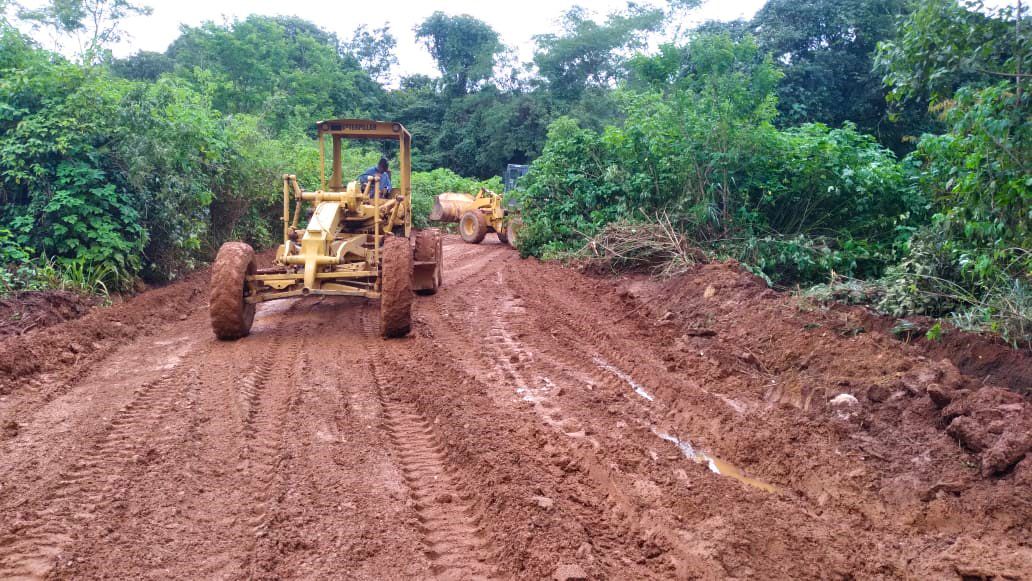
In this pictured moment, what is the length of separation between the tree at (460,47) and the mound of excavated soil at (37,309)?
42.2 m

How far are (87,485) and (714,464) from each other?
3.81 metres

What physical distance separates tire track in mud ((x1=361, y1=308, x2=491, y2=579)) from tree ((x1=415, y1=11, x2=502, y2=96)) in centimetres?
4572

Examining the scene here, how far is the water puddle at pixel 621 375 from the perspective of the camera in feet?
19.3

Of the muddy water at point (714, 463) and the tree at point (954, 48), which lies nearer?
the muddy water at point (714, 463)

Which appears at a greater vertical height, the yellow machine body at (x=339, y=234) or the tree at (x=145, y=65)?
the tree at (x=145, y=65)

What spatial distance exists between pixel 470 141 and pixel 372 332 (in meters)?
37.9

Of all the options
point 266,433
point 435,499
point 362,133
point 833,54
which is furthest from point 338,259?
point 833,54

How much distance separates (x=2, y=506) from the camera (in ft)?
11.2

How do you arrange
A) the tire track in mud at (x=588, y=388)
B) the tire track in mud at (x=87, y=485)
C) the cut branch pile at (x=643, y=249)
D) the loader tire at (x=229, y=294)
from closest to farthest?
the tire track in mud at (x=87, y=485), the tire track in mud at (x=588, y=388), the loader tire at (x=229, y=294), the cut branch pile at (x=643, y=249)

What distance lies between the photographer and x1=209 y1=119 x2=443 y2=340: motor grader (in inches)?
276

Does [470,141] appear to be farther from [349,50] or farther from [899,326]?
[899,326]

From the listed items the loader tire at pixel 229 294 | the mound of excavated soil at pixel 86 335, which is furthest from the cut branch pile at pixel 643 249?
the mound of excavated soil at pixel 86 335

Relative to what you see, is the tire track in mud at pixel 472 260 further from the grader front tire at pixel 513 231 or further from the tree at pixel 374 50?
the tree at pixel 374 50

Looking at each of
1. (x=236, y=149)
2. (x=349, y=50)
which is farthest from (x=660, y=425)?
(x=349, y=50)
